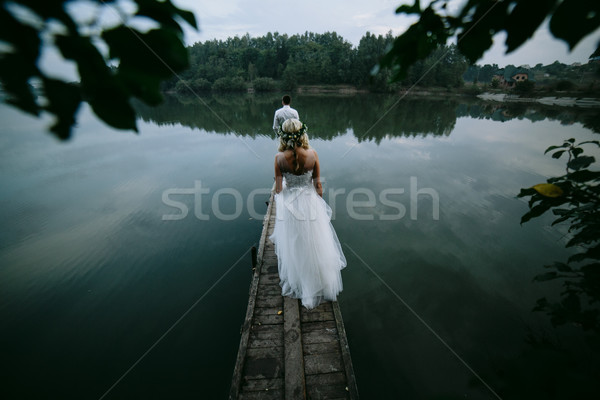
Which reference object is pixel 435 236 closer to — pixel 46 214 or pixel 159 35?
pixel 159 35

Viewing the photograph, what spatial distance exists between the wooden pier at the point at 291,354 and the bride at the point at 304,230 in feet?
0.74

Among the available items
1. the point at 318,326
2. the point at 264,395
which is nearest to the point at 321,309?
the point at 318,326

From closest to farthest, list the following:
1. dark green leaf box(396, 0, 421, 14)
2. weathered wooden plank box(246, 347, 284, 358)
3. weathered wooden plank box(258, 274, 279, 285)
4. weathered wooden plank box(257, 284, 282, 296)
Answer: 1. dark green leaf box(396, 0, 421, 14)
2. weathered wooden plank box(246, 347, 284, 358)
3. weathered wooden plank box(257, 284, 282, 296)
4. weathered wooden plank box(258, 274, 279, 285)

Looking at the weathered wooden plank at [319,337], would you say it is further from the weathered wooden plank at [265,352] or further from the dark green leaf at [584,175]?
the dark green leaf at [584,175]

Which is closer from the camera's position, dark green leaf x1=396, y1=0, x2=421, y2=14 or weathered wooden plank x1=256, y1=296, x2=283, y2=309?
dark green leaf x1=396, y1=0, x2=421, y2=14

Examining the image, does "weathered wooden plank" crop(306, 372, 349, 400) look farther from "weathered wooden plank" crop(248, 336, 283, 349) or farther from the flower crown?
the flower crown

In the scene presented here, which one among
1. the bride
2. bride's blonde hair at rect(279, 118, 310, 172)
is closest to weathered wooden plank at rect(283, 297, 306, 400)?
the bride

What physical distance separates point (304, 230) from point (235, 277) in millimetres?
2980

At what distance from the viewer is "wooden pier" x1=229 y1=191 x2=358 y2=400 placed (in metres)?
2.60

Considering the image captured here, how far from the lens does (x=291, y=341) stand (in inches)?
119

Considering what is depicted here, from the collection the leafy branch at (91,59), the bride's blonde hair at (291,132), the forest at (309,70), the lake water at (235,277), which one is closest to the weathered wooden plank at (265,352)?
the lake water at (235,277)

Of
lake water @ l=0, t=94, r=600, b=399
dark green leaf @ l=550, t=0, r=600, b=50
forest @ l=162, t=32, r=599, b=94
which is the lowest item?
lake water @ l=0, t=94, r=600, b=399

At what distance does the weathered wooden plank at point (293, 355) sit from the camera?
2536 millimetres

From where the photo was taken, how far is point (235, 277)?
5.71 metres
